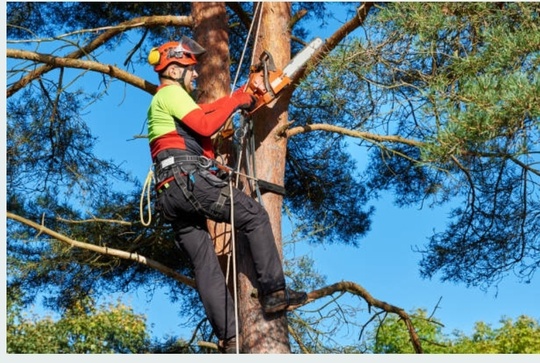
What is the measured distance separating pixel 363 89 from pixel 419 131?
105 centimetres

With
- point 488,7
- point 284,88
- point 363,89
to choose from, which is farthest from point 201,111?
point 488,7

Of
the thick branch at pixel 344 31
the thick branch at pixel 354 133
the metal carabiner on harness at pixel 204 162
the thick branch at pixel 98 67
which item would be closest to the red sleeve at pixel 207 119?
the metal carabiner on harness at pixel 204 162

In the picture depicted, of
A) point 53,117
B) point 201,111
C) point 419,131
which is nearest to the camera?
point 201,111

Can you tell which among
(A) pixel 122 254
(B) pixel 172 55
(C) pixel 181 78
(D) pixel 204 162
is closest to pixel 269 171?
(D) pixel 204 162

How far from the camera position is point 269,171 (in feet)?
18.3

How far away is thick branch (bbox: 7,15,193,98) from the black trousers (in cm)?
170

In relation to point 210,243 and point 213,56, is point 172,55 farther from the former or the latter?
point 213,56

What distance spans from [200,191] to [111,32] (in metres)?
2.29

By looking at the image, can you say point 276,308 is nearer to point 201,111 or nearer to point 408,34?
point 201,111

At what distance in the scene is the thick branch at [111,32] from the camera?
6.57m

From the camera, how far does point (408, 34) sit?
5.55 meters

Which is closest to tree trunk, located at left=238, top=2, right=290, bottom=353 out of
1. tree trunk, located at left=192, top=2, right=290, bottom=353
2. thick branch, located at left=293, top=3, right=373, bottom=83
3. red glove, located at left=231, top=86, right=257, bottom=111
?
tree trunk, located at left=192, top=2, right=290, bottom=353

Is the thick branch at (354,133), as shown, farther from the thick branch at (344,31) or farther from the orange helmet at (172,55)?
the orange helmet at (172,55)

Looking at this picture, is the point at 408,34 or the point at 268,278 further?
the point at 408,34
